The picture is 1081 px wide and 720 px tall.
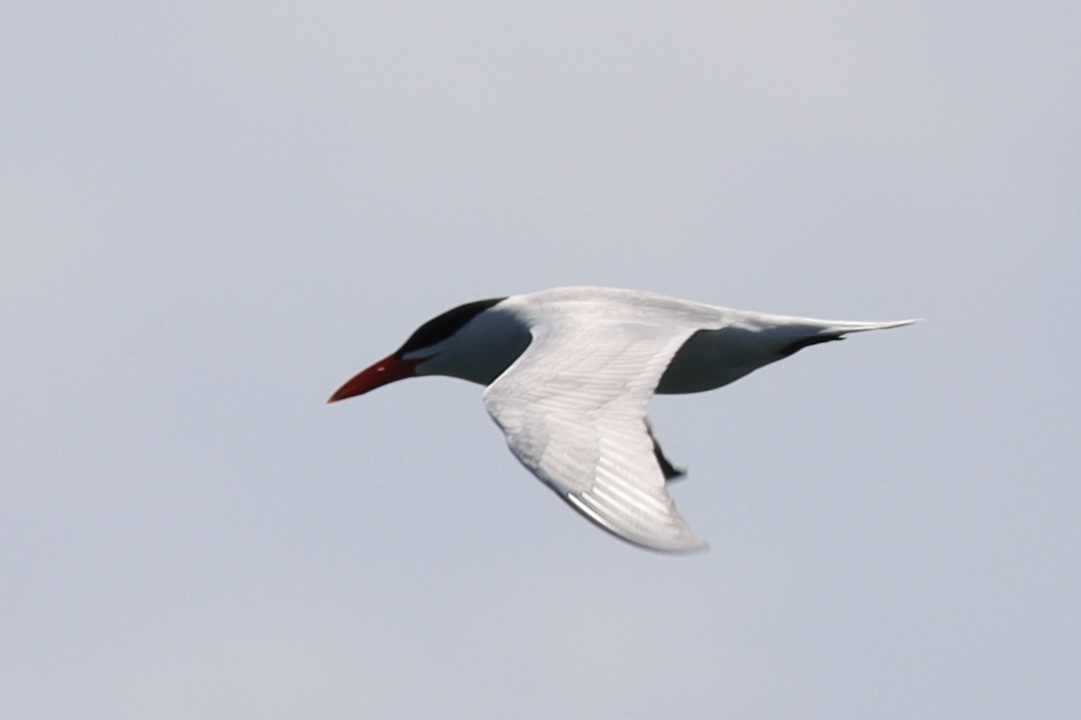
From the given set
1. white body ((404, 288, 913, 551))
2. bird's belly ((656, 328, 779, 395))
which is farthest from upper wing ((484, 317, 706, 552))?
bird's belly ((656, 328, 779, 395))

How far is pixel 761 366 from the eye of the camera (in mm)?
17391

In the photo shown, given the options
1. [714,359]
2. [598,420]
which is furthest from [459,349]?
[598,420]

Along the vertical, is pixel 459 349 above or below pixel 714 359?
above

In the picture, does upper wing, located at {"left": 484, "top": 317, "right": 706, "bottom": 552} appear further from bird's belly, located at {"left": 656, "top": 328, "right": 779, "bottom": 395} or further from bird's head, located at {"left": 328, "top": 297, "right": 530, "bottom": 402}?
bird's head, located at {"left": 328, "top": 297, "right": 530, "bottom": 402}

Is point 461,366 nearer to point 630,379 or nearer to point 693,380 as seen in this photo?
point 693,380

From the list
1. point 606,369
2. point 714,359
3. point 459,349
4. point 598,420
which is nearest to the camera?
point 598,420

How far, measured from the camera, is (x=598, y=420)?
44.3 ft

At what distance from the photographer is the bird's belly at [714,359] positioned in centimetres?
1698

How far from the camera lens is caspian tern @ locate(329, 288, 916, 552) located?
1227 centimetres

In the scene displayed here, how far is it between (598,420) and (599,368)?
4.23 ft

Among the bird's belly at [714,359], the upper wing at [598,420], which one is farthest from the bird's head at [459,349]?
the bird's belly at [714,359]

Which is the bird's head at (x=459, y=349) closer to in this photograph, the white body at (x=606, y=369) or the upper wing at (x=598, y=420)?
the white body at (x=606, y=369)

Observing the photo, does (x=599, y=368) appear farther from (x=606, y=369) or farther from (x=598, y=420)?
(x=598, y=420)

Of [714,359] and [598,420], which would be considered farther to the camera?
[714,359]
